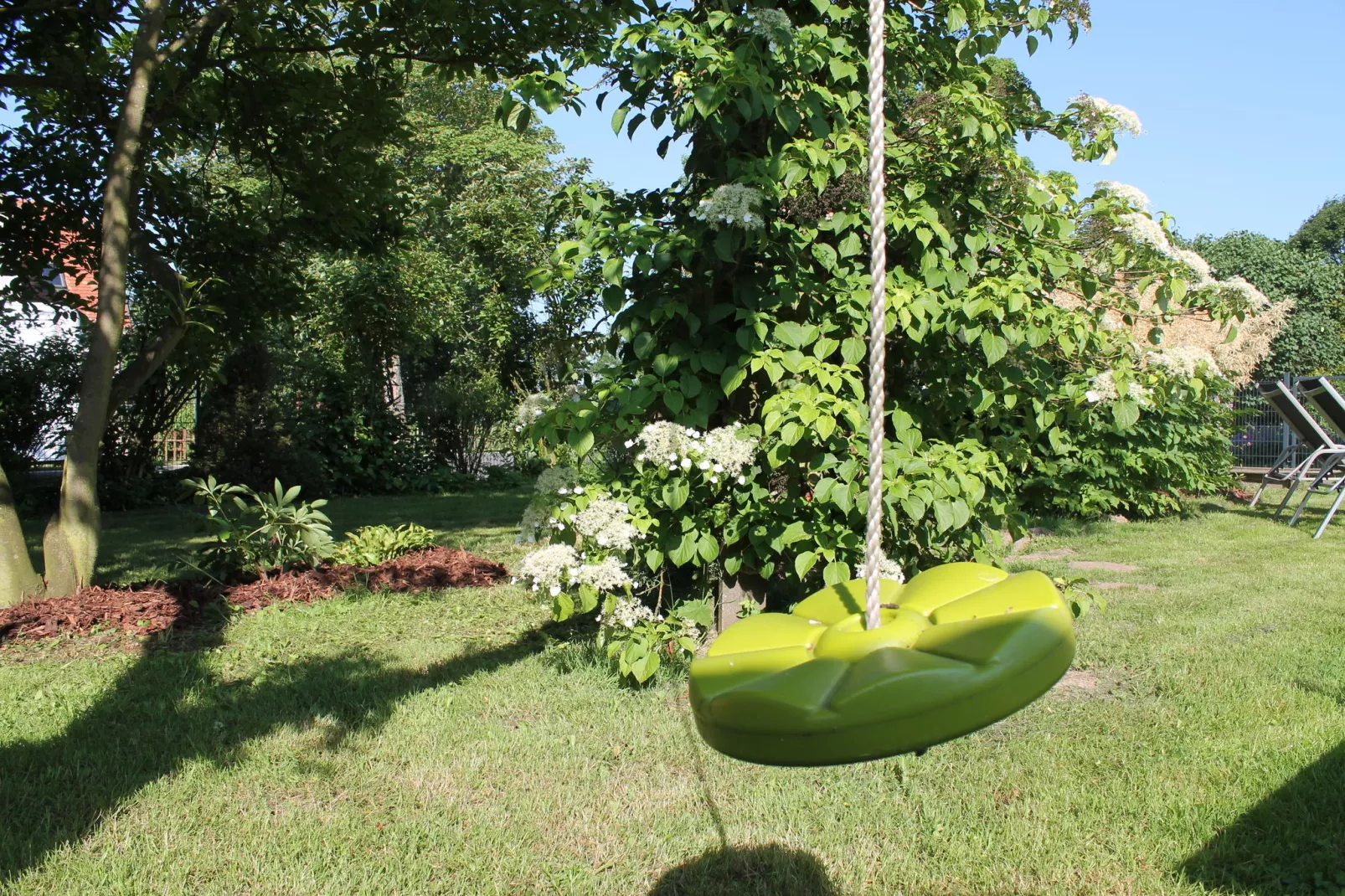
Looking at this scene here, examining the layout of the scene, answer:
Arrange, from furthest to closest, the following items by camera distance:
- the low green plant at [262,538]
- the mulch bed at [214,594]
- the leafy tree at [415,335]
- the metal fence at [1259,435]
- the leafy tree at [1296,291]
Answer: the leafy tree at [1296,291] < the metal fence at [1259,435] < the leafy tree at [415,335] < the low green plant at [262,538] < the mulch bed at [214,594]

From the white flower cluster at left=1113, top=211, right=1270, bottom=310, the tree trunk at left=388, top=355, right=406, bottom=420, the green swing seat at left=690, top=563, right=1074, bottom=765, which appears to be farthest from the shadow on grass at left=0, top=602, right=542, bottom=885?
the tree trunk at left=388, top=355, right=406, bottom=420

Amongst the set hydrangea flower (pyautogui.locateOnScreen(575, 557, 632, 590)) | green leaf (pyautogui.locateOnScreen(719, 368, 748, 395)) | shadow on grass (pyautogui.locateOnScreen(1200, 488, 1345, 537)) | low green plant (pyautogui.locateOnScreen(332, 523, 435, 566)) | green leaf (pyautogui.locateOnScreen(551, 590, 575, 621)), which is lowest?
shadow on grass (pyautogui.locateOnScreen(1200, 488, 1345, 537))

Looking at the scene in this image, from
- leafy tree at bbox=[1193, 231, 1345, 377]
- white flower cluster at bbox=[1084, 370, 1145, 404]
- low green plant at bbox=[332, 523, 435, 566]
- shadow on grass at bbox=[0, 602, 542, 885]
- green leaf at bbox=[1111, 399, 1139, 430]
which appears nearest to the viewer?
shadow on grass at bbox=[0, 602, 542, 885]

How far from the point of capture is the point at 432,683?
420 centimetres

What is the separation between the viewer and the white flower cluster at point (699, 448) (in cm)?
367

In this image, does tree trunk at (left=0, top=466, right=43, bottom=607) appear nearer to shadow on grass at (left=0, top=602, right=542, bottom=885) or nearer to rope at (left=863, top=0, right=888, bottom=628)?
shadow on grass at (left=0, top=602, right=542, bottom=885)

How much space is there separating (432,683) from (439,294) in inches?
492

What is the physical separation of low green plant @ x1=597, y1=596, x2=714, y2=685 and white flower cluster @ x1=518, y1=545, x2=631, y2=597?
0.48ft

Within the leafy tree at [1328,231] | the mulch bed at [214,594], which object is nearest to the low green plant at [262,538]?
the mulch bed at [214,594]

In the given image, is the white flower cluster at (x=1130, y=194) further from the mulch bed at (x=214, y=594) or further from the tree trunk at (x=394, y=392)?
the tree trunk at (x=394, y=392)

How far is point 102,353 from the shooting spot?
5801 mm

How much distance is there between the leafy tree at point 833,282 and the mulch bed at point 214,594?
276 centimetres

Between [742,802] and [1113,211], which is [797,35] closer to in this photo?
[1113,211]

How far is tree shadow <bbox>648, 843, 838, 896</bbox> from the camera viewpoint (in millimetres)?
2504
